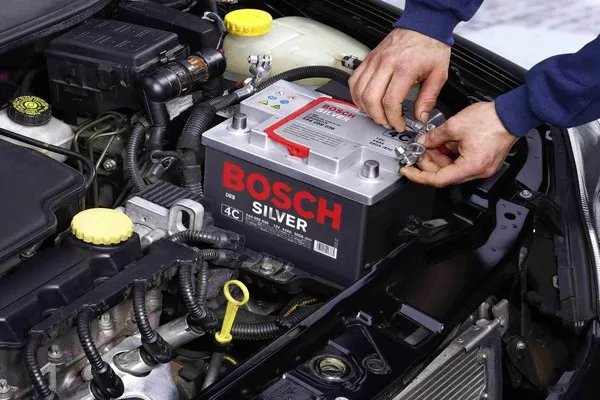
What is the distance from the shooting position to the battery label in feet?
4.88

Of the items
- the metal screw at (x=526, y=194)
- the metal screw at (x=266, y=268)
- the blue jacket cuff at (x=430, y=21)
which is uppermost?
the blue jacket cuff at (x=430, y=21)

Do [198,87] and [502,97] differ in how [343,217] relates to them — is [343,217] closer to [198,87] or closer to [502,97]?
[502,97]

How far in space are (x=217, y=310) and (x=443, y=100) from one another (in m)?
0.71

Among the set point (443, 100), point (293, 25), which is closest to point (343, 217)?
point (443, 100)

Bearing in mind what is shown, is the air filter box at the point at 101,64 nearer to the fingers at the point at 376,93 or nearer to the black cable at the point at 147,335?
the fingers at the point at 376,93

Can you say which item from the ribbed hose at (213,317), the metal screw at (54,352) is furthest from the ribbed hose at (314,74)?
the metal screw at (54,352)

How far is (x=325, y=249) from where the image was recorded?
59.4 inches

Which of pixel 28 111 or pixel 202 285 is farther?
pixel 28 111

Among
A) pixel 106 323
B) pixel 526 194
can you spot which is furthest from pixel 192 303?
pixel 526 194

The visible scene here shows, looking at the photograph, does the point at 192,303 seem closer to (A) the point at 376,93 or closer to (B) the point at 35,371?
(B) the point at 35,371

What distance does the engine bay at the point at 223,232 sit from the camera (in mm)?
1287

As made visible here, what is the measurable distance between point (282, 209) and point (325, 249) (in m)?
0.09

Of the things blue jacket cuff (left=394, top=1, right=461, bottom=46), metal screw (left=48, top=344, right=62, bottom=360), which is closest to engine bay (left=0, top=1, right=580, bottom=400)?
metal screw (left=48, top=344, right=62, bottom=360)

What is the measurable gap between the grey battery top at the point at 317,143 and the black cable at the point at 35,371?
0.48 meters
